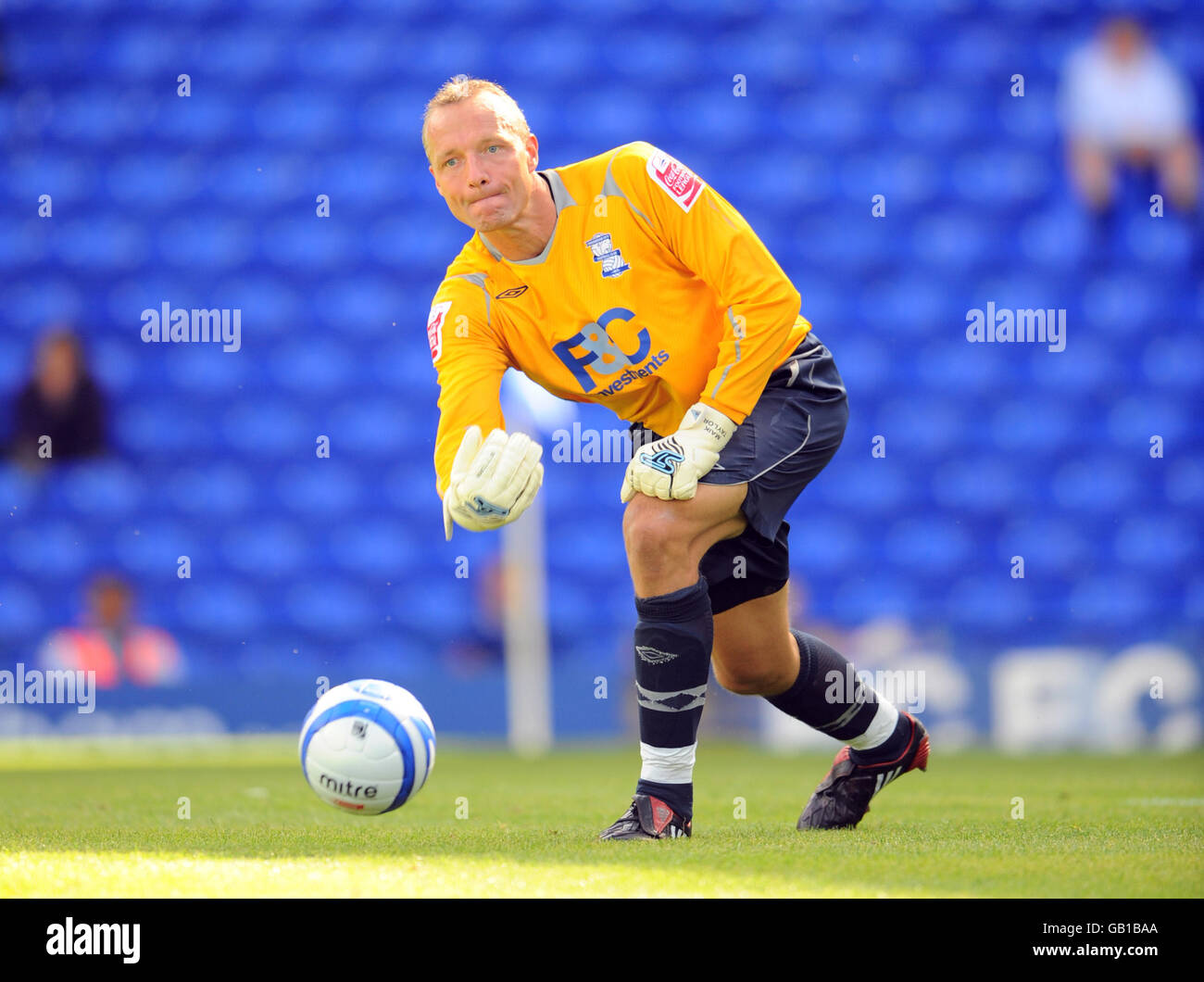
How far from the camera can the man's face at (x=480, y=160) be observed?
298 centimetres

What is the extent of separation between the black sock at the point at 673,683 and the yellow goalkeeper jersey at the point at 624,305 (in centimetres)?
44

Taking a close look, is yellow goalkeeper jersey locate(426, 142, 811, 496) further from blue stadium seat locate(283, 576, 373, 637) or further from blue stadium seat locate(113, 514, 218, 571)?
blue stadium seat locate(113, 514, 218, 571)

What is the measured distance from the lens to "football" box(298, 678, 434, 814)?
2.82 m

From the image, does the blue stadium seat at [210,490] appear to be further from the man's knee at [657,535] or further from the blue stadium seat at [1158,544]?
the man's knee at [657,535]

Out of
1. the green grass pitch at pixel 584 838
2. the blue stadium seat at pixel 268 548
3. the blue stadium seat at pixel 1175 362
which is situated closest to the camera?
the green grass pitch at pixel 584 838

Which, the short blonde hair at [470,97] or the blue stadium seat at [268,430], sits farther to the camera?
the blue stadium seat at [268,430]

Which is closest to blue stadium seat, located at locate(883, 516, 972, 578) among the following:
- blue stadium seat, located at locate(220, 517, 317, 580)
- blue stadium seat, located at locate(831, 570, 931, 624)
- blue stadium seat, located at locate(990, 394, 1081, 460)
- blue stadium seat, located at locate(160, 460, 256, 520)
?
blue stadium seat, located at locate(831, 570, 931, 624)

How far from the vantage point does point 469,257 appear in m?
3.25

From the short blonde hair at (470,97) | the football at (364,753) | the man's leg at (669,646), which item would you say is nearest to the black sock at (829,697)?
the man's leg at (669,646)

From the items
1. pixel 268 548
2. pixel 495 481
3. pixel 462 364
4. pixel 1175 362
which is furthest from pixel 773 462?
pixel 1175 362

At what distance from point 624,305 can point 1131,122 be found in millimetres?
7308
